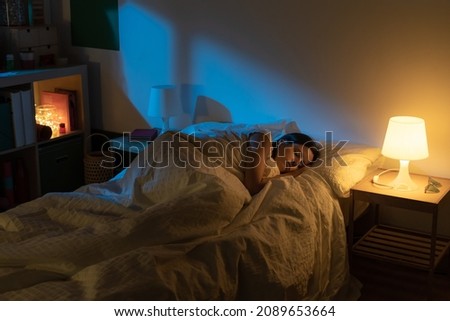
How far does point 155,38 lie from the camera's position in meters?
3.88

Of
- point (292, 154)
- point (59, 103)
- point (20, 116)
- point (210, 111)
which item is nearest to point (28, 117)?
point (20, 116)

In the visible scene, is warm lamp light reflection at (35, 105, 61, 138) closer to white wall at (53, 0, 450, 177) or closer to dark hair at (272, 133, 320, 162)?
white wall at (53, 0, 450, 177)

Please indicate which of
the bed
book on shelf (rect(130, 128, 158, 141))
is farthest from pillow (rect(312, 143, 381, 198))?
book on shelf (rect(130, 128, 158, 141))

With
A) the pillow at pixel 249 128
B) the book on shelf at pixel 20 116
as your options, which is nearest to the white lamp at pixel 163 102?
the pillow at pixel 249 128

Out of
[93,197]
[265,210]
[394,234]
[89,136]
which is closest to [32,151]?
[89,136]

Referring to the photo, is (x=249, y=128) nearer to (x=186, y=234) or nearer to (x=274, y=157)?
(x=274, y=157)

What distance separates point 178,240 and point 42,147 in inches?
80.6

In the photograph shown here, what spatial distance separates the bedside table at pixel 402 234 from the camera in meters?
2.75

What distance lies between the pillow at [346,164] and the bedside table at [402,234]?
0.16 ft

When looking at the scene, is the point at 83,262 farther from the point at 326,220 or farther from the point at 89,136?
the point at 89,136

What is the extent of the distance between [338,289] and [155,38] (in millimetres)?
2026

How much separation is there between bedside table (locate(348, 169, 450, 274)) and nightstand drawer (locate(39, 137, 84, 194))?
205 centimetres

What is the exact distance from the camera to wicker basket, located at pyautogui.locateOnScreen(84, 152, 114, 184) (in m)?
4.02

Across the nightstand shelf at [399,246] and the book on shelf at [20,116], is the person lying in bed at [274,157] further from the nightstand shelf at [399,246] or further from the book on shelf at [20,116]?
the book on shelf at [20,116]
